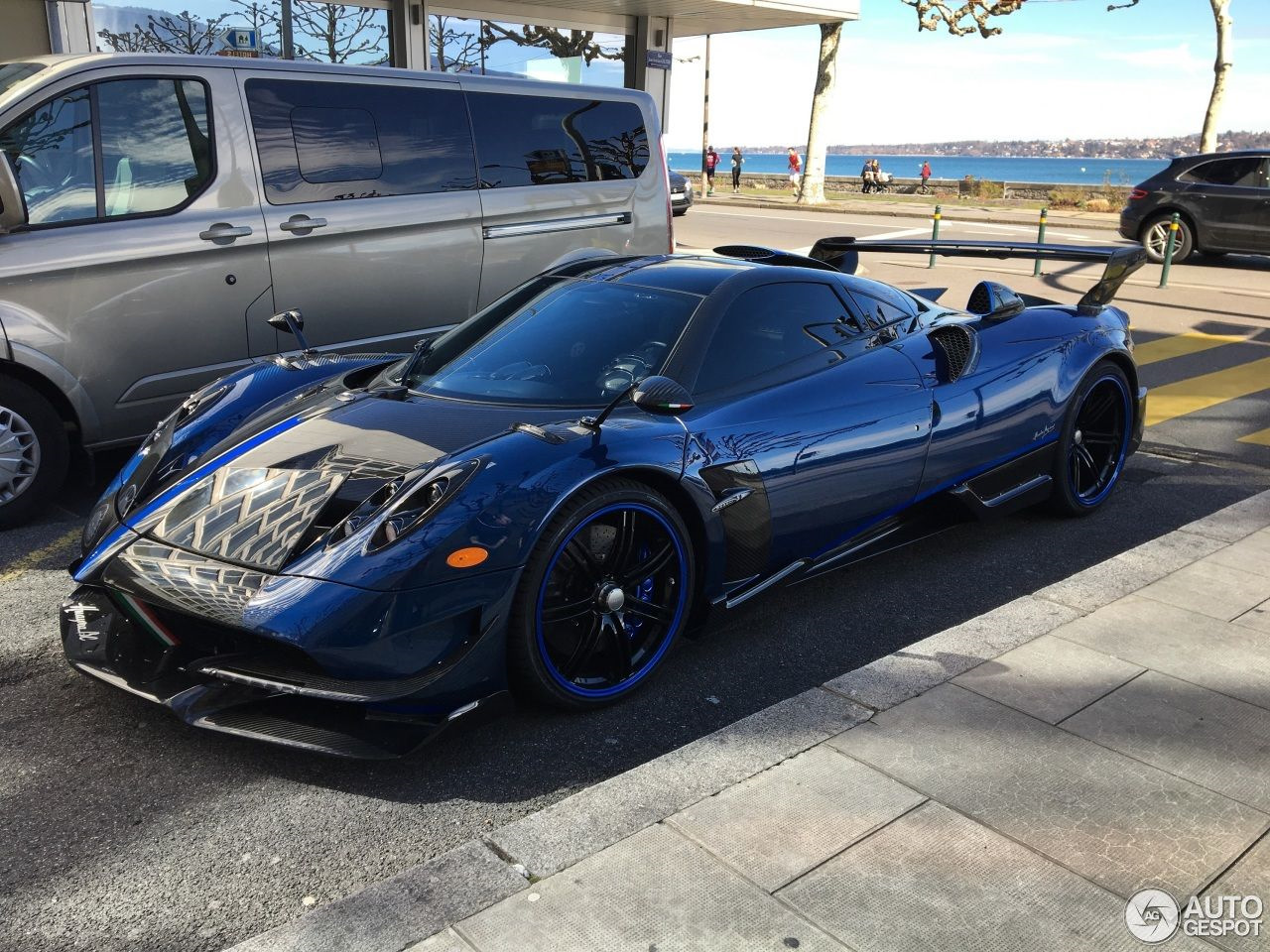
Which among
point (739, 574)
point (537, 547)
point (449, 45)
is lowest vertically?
point (739, 574)

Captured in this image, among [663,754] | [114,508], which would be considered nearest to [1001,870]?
[663,754]

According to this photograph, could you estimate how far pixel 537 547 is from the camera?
10.5 feet

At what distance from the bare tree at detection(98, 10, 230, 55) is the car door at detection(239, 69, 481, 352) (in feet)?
24.3

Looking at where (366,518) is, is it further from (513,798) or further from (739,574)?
(739,574)

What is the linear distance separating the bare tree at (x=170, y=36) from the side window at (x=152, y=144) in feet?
25.5

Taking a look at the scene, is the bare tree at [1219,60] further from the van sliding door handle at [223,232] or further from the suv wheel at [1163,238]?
the van sliding door handle at [223,232]

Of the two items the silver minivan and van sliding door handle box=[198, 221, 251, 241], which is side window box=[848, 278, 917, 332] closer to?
the silver minivan

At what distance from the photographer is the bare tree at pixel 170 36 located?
42.1ft

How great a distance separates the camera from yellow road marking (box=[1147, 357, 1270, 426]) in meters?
7.91

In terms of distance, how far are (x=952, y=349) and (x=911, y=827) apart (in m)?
2.45

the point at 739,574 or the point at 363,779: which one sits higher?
the point at 739,574

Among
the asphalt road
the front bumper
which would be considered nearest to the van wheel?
the asphalt road

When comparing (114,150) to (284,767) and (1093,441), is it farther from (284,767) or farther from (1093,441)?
(1093,441)

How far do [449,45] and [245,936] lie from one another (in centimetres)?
1603
